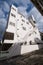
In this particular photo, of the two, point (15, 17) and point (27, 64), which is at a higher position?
point (15, 17)

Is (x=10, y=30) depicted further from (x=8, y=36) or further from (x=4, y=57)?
(x=4, y=57)

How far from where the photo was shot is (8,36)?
1314 inches

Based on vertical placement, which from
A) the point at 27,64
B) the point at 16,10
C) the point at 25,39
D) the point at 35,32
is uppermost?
the point at 16,10

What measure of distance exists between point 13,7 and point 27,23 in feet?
28.6

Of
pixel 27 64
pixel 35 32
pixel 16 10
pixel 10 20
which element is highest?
pixel 16 10

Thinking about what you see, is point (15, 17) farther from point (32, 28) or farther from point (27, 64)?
point (27, 64)

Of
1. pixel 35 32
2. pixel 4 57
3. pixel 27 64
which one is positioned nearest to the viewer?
pixel 27 64

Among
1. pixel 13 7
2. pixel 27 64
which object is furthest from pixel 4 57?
pixel 13 7

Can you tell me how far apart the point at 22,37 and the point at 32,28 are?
7.71 meters

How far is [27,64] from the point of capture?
17625 millimetres

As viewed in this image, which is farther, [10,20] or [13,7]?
[13,7]

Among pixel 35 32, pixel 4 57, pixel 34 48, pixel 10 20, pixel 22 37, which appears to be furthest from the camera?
pixel 35 32

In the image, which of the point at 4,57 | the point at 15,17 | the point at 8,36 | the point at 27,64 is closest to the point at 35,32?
the point at 15,17

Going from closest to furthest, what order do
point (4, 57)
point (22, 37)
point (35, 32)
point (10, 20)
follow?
point (4, 57), point (10, 20), point (22, 37), point (35, 32)
